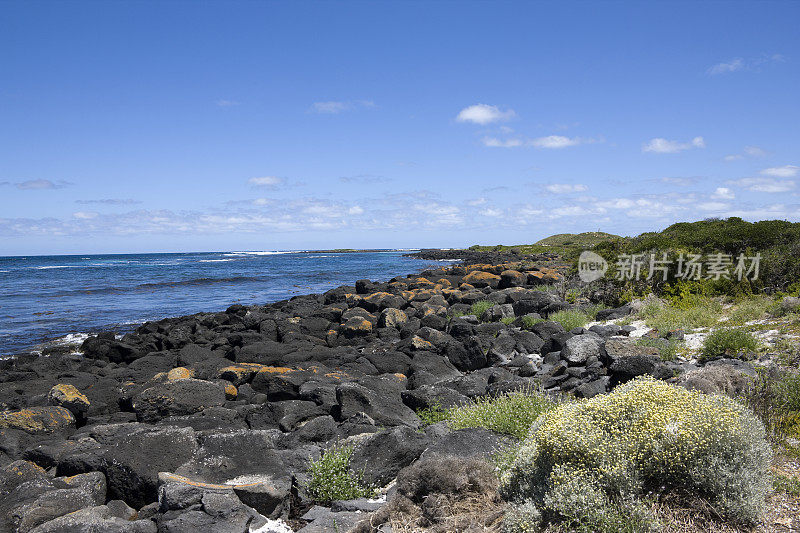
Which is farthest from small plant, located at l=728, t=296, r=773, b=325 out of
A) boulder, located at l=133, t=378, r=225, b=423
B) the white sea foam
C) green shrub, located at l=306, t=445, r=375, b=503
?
boulder, located at l=133, t=378, r=225, b=423

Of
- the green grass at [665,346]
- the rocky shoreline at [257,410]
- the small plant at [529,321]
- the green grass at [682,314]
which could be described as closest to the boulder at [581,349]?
the rocky shoreline at [257,410]

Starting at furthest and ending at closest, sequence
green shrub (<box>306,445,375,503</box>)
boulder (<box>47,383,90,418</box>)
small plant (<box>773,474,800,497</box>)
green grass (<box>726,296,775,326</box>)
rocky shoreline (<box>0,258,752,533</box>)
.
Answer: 1. green grass (<box>726,296,775,326</box>)
2. boulder (<box>47,383,90,418</box>)
3. green shrub (<box>306,445,375,503</box>)
4. rocky shoreline (<box>0,258,752,533</box>)
5. small plant (<box>773,474,800,497</box>)

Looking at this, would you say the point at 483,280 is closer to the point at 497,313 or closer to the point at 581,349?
A: the point at 497,313

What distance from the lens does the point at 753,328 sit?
41.5 ft

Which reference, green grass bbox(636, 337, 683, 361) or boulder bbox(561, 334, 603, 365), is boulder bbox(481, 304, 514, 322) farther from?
boulder bbox(561, 334, 603, 365)

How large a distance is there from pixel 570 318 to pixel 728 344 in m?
6.27

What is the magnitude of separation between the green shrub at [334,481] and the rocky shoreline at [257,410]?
0.11 m

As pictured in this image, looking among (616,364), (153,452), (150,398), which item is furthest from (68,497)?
(616,364)

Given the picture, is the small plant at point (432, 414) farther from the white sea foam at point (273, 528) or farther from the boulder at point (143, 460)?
the boulder at point (143, 460)

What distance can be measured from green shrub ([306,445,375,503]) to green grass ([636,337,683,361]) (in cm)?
812

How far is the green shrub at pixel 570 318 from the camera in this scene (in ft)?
55.5

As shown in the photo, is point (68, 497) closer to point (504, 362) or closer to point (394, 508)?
point (394, 508)

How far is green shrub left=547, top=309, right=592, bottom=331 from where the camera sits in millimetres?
16922

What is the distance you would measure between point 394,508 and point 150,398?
277 inches
